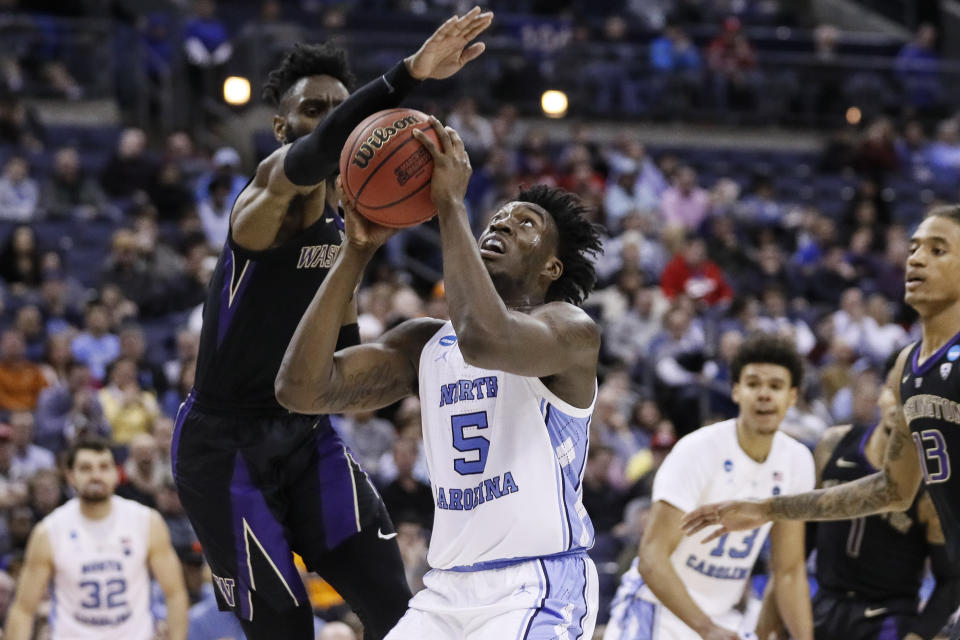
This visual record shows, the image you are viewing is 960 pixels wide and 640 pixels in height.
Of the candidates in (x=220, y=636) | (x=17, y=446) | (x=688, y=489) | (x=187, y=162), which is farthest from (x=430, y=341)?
(x=187, y=162)

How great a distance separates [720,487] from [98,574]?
3676 mm

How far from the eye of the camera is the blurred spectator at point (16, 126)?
1399 cm

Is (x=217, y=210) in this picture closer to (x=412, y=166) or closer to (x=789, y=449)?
(x=789, y=449)

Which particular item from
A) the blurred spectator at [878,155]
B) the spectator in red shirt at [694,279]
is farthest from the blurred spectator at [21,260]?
the blurred spectator at [878,155]

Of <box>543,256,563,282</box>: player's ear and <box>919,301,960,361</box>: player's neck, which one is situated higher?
<box>543,256,563,282</box>: player's ear

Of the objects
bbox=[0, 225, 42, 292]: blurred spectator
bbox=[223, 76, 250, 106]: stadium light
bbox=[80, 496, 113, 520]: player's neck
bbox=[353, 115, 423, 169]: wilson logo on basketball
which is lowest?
bbox=[80, 496, 113, 520]: player's neck

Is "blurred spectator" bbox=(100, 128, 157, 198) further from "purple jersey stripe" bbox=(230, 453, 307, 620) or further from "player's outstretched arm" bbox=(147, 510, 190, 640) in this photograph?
"purple jersey stripe" bbox=(230, 453, 307, 620)

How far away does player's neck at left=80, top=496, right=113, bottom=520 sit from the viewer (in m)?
7.82

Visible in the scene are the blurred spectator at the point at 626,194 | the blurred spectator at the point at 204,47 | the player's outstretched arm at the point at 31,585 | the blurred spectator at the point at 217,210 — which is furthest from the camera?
the blurred spectator at the point at 204,47

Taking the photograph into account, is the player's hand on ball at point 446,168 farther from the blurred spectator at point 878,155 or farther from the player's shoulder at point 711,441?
the blurred spectator at point 878,155

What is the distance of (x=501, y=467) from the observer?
4332 mm

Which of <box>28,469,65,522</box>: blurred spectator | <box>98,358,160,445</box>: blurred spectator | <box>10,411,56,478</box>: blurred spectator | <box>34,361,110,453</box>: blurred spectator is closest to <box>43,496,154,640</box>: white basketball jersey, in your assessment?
<box>28,469,65,522</box>: blurred spectator

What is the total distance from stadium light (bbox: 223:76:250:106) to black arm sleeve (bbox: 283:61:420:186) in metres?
11.4

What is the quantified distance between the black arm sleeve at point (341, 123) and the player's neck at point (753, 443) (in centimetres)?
257
